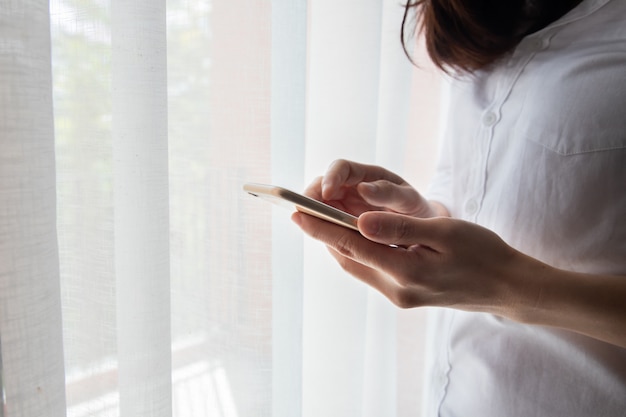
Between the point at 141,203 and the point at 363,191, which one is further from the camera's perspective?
the point at 363,191

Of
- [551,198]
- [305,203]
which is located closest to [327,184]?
[305,203]

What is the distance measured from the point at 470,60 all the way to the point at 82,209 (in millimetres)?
558

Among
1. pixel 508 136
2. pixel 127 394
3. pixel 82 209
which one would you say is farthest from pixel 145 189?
pixel 508 136

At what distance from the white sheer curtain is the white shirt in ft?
0.69

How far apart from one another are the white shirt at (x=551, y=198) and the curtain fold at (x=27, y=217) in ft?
1.66

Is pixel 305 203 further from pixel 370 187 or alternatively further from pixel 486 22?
pixel 486 22

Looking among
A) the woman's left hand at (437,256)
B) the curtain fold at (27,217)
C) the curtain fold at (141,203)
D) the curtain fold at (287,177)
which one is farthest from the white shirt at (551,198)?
the curtain fold at (27,217)

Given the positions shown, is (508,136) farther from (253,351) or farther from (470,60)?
(253,351)

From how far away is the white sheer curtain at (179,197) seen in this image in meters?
0.42

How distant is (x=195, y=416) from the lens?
0.62m

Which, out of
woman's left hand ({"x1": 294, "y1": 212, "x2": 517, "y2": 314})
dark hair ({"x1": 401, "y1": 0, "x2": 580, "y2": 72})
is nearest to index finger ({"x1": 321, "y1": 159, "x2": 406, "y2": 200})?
woman's left hand ({"x1": 294, "y1": 212, "x2": 517, "y2": 314})

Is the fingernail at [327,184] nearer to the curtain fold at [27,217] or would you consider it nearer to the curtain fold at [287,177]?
the curtain fold at [287,177]

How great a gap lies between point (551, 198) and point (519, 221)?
0.05 m

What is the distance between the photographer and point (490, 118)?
26.0 inches
